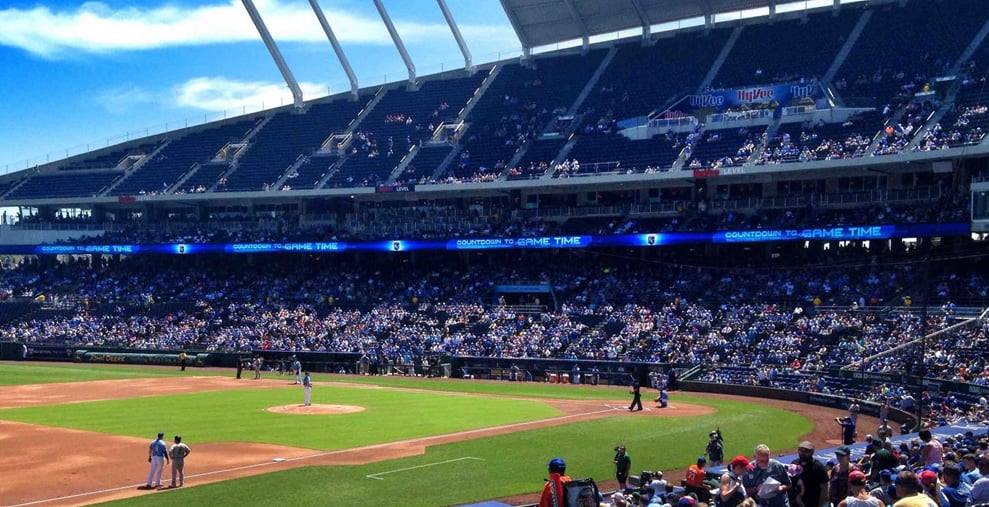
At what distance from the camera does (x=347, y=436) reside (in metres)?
28.7

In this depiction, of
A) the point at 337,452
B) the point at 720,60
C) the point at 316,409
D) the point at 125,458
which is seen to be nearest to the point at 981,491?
the point at 337,452

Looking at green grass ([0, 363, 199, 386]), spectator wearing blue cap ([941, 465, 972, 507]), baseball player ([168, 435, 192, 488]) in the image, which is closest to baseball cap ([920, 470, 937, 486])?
spectator wearing blue cap ([941, 465, 972, 507])

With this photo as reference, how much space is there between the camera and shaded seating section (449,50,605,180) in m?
65.5

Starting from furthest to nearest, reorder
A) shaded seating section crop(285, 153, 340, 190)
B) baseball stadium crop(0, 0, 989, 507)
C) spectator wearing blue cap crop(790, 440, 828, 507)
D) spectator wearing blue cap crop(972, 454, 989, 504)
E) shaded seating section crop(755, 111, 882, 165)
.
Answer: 1. shaded seating section crop(285, 153, 340, 190)
2. shaded seating section crop(755, 111, 882, 165)
3. baseball stadium crop(0, 0, 989, 507)
4. spectator wearing blue cap crop(790, 440, 828, 507)
5. spectator wearing blue cap crop(972, 454, 989, 504)

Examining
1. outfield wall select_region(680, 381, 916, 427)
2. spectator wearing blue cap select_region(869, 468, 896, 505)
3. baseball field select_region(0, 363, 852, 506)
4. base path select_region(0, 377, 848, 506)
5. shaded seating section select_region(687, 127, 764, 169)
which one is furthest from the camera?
shaded seating section select_region(687, 127, 764, 169)

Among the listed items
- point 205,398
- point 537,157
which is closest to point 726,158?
point 537,157

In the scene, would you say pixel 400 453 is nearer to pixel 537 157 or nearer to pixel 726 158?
pixel 726 158

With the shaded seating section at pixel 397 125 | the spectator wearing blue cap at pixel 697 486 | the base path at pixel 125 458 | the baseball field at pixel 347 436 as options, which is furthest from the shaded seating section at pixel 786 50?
the spectator wearing blue cap at pixel 697 486

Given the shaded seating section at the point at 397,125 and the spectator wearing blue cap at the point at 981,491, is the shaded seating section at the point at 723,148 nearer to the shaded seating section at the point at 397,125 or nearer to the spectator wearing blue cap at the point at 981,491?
the shaded seating section at the point at 397,125

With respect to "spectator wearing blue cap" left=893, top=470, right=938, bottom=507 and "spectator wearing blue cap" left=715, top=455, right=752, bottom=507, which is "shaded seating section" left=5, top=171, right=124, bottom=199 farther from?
"spectator wearing blue cap" left=893, top=470, right=938, bottom=507

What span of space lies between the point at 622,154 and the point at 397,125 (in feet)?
66.3

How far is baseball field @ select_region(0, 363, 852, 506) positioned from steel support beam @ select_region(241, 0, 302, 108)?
3150cm

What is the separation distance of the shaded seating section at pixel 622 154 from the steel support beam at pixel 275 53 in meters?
24.4

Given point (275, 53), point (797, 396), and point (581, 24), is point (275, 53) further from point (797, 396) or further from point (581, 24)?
point (797, 396)
